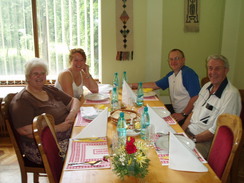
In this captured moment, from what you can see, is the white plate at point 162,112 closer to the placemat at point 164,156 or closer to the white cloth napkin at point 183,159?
the placemat at point 164,156

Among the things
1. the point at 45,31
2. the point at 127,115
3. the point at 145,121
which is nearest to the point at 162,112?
the point at 127,115

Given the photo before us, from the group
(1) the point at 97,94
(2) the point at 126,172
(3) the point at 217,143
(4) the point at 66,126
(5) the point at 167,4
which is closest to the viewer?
(2) the point at 126,172

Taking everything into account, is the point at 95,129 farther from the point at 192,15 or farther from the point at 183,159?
the point at 192,15

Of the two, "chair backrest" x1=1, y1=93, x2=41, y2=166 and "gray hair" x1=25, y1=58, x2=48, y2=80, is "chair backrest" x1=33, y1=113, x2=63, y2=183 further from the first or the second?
"gray hair" x1=25, y1=58, x2=48, y2=80

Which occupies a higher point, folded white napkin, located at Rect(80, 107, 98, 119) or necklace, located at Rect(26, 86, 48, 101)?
necklace, located at Rect(26, 86, 48, 101)

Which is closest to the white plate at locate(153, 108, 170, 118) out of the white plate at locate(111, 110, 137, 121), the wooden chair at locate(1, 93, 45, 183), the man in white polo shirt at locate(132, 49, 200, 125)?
the white plate at locate(111, 110, 137, 121)

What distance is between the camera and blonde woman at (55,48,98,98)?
2.48m

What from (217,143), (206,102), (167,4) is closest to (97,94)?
(206,102)

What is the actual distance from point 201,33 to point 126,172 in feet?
11.0

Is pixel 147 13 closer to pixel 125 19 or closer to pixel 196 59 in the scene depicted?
pixel 125 19

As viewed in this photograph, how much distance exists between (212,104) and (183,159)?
84 centimetres

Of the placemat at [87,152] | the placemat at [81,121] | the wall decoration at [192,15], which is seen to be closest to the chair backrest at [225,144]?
the placemat at [87,152]

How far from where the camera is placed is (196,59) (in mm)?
4016

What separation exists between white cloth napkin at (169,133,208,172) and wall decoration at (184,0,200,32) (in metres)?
2.99
